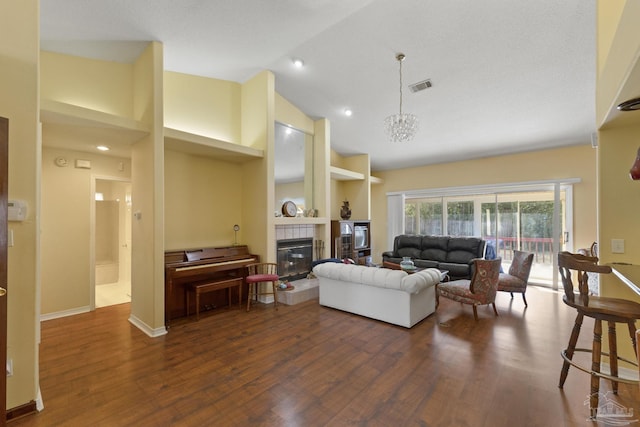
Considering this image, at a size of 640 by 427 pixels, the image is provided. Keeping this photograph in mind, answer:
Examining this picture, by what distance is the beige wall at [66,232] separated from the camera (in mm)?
3697

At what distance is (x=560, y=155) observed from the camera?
548 cm

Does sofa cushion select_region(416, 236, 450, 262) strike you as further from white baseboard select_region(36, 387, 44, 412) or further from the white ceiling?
white baseboard select_region(36, 387, 44, 412)

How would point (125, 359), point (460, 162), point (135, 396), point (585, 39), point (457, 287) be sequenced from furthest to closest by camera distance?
point (460, 162)
point (457, 287)
point (585, 39)
point (125, 359)
point (135, 396)

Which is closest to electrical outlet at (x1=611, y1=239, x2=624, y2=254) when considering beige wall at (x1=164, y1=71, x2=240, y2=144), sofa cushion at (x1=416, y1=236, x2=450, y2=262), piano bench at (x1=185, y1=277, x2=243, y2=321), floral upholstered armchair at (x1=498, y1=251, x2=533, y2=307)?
floral upholstered armchair at (x1=498, y1=251, x2=533, y2=307)

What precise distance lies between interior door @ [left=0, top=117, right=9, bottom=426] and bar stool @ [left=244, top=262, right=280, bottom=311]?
2539 millimetres

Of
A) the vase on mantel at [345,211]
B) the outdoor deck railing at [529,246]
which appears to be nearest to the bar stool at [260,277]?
the vase on mantel at [345,211]

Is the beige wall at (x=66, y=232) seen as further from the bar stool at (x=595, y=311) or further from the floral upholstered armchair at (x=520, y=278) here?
the floral upholstered armchair at (x=520, y=278)

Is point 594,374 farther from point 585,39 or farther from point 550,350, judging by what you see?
point 585,39

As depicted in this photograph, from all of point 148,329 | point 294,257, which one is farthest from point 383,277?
point 148,329

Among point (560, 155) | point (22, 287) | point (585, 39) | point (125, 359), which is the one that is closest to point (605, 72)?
point (585, 39)

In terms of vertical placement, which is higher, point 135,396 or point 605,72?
point 605,72

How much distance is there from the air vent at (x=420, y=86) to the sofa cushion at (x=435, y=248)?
3.34m

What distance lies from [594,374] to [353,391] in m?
1.64

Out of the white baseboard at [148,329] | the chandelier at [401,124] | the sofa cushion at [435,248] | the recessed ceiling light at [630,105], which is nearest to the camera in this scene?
the recessed ceiling light at [630,105]
